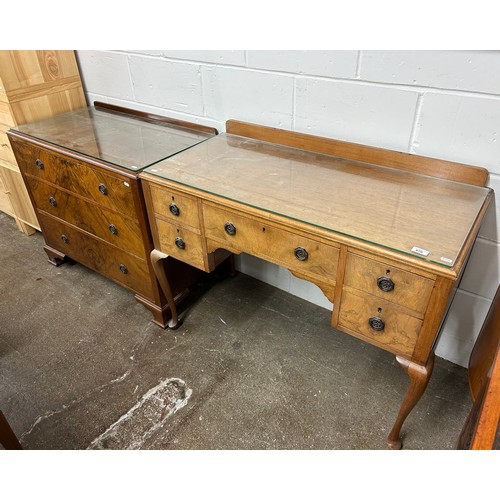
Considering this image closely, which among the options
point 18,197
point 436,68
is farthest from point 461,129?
point 18,197

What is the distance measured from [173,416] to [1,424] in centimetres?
59

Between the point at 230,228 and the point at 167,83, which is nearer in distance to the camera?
the point at 230,228

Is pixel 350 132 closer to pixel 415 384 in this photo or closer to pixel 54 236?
pixel 415 384

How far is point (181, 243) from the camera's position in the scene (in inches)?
62.5

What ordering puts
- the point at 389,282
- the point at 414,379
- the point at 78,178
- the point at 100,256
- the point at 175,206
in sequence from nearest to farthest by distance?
the point at 389,282, the point at 414,379, the point at 175,206, the point at 78,178, the point at 100,256

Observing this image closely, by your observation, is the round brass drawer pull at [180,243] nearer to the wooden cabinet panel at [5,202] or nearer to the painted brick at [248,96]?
the painted brick at [248,96]

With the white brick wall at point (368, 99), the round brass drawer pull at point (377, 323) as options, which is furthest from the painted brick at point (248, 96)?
the round brass drawer pull at point (377, 323)

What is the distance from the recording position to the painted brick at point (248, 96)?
1655mm

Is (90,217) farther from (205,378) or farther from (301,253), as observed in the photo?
(301,253)

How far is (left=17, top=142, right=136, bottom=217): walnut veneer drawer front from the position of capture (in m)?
1.65

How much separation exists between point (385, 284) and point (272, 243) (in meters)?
0.37

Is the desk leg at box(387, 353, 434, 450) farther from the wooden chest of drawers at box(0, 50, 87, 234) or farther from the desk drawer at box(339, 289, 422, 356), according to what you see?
the wooden chest of drawers at box(0, 50, 87, 234)

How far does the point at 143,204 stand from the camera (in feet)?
5.32

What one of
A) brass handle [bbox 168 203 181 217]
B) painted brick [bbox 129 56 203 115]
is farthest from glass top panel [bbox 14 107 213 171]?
brass handle [bbox 168 203 181 217]
